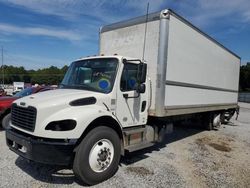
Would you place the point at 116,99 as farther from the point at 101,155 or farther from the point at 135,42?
the point at 135,42

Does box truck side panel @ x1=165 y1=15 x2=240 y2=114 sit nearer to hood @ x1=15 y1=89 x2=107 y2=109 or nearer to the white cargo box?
the white cargo box

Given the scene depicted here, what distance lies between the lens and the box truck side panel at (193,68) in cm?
665

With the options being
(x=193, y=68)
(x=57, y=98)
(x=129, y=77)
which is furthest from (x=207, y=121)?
(x=57, y=98)

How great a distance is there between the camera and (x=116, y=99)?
5441 mm

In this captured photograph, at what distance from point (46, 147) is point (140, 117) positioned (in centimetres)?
251

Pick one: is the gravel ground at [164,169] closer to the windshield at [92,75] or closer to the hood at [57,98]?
the hood at [57,98]

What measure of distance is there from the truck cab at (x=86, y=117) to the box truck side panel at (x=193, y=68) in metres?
1.12

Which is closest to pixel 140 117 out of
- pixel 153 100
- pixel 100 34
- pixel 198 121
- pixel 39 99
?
pixel 153 100

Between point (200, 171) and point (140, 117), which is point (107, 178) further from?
point (200, 171)

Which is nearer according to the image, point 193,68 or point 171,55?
point 171,55

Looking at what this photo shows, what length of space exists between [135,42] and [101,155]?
320cm

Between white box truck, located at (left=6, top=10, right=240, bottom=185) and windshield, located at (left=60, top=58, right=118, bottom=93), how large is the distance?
21mm

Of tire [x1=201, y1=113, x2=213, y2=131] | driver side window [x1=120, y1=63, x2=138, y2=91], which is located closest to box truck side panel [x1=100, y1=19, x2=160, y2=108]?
driver side window [x1=120, y1=63, x2=138, y2=91]

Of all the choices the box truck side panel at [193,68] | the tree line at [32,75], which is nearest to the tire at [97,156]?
the box truck side panel at [193,68]
